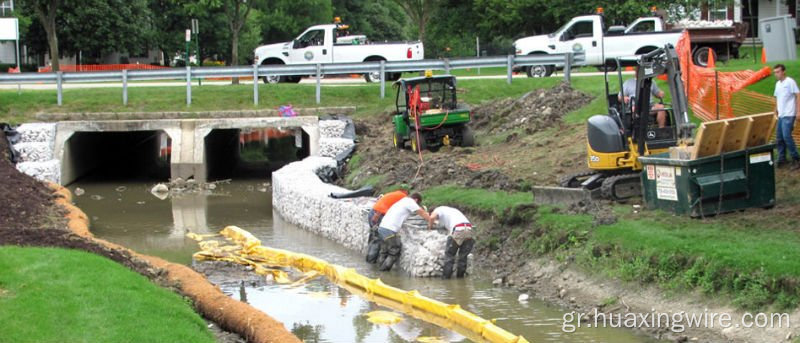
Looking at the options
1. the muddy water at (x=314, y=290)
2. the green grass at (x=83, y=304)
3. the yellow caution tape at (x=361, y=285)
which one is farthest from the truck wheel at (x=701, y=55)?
the green grass at (x=83, y=304)

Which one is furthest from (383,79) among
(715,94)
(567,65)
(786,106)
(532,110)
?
(786,106)

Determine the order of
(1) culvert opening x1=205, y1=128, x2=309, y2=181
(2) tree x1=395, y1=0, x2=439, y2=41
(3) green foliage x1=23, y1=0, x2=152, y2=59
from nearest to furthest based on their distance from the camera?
(1) culvert opening x1=205, y1=128, x2=309, y2=181 → (2) tree x1=395, y1=0, x2=439, y2=41 → (3) green foliage x1=23, y1=0, x2=152, y2=59

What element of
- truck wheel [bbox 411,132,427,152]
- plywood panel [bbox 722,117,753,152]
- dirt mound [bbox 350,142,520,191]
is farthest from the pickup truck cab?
plywood panel [bbox 722,117,753,152]

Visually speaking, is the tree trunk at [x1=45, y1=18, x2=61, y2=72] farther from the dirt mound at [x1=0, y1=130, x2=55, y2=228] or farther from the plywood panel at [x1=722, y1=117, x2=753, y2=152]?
the plywood panel at [x1=722, y1=117, x2=753, y2=152]

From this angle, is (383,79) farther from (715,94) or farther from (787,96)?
(787,96)

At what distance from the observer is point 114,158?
3991 cm

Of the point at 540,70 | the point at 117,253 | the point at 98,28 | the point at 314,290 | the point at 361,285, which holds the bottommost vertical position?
the point at 314,290

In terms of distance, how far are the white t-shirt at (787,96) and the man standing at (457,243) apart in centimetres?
553

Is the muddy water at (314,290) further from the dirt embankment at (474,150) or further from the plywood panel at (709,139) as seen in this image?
the plywood panel at (709,139)

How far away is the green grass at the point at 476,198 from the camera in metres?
19.2

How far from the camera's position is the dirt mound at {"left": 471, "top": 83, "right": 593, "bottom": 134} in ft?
91.0

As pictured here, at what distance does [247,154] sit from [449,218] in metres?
29.0

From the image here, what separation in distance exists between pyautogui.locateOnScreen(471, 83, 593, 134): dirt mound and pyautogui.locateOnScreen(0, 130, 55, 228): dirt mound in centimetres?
1157

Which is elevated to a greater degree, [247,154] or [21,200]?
[21,200]
